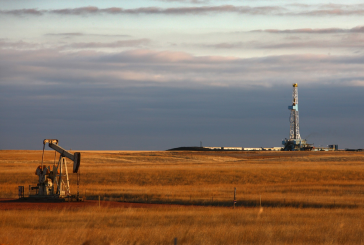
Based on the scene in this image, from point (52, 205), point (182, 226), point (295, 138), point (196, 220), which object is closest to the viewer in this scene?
point (182, 226)

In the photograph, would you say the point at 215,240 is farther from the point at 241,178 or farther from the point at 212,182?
the point at 241,178

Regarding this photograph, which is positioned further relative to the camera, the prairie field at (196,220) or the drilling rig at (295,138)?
the drilling rig at (295,138)

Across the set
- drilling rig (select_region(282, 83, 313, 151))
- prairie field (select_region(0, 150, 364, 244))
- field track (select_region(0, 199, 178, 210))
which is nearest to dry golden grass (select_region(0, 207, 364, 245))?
prairie field (select_region(0, 150, 364, 244))

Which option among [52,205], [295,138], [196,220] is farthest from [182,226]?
[295,138]

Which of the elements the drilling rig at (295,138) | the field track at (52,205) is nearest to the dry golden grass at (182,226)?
the field track at (52,205)

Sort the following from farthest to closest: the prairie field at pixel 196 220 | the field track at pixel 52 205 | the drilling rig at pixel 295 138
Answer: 1. the drilling rig at pixel 295 138
2. the field track at pixel 52 205
3. the prairie field at pixel 196 220

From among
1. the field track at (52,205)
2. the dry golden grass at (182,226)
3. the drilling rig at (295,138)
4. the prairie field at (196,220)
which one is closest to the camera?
the dry golden grass at (182,226)

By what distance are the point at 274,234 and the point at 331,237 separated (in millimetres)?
2081

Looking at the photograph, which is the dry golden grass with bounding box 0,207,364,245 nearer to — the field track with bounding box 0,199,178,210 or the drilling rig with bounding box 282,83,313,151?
the field track with bounding box 0,199,178,210

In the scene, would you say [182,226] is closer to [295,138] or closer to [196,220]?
[196,220]

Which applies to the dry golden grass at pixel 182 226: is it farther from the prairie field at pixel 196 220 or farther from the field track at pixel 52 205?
the field track at pixel 52 205

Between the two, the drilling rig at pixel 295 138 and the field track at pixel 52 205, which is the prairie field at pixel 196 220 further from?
the drilling rig at pixel 295 138

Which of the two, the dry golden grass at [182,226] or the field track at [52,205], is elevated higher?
the dry golden grass at [182,226]

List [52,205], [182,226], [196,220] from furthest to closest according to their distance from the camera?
[52,205] → [196,220] → [182,226]
